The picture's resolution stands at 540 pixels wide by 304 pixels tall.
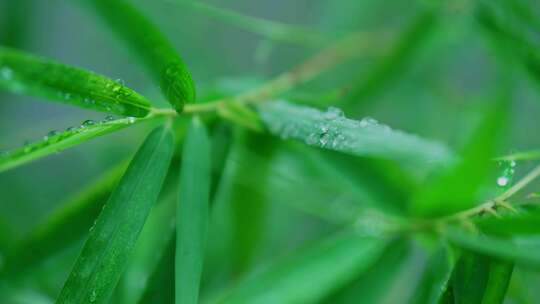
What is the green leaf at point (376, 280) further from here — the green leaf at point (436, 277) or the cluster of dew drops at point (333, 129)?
the cluster of dew drops at point (333, 129)

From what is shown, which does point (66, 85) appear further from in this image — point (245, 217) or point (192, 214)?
point (245, 217)

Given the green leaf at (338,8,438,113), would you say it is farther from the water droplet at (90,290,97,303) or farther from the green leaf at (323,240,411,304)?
the water droplet at (90,290,97,303)

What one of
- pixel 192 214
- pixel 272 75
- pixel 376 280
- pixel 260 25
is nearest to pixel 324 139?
pixel 192 214

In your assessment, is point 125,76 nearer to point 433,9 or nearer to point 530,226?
point 433,9

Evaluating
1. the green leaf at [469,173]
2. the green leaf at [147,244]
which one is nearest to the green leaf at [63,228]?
the green leaf at [147,244]

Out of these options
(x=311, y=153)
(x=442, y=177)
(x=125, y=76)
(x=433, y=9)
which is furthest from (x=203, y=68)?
(x=442, y=177)

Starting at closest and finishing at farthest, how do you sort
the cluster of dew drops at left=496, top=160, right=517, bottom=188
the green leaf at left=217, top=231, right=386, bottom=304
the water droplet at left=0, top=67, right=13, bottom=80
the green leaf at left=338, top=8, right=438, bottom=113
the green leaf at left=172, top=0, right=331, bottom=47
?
the water droplet at left=0, top=67, right=13, bottom=80 < the cluster of dew drops at left=496, top=160, right=517, bottom=188 < the green leaf at left=217, top=231, right=386, bottom=304 < the green leaf at left=172, top=0, right=331, bottom=47 < the green leaf at left=338, top=8, right=438, bottom=113

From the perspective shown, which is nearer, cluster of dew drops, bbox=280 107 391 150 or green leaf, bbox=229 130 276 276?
cluster of dew drops, bbox=280 107 391 150

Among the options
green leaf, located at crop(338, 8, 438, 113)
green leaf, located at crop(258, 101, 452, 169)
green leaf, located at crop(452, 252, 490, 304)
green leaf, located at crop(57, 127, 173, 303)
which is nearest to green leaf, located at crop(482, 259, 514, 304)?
green leaf, located at crop(452, 252, 490, 304)
